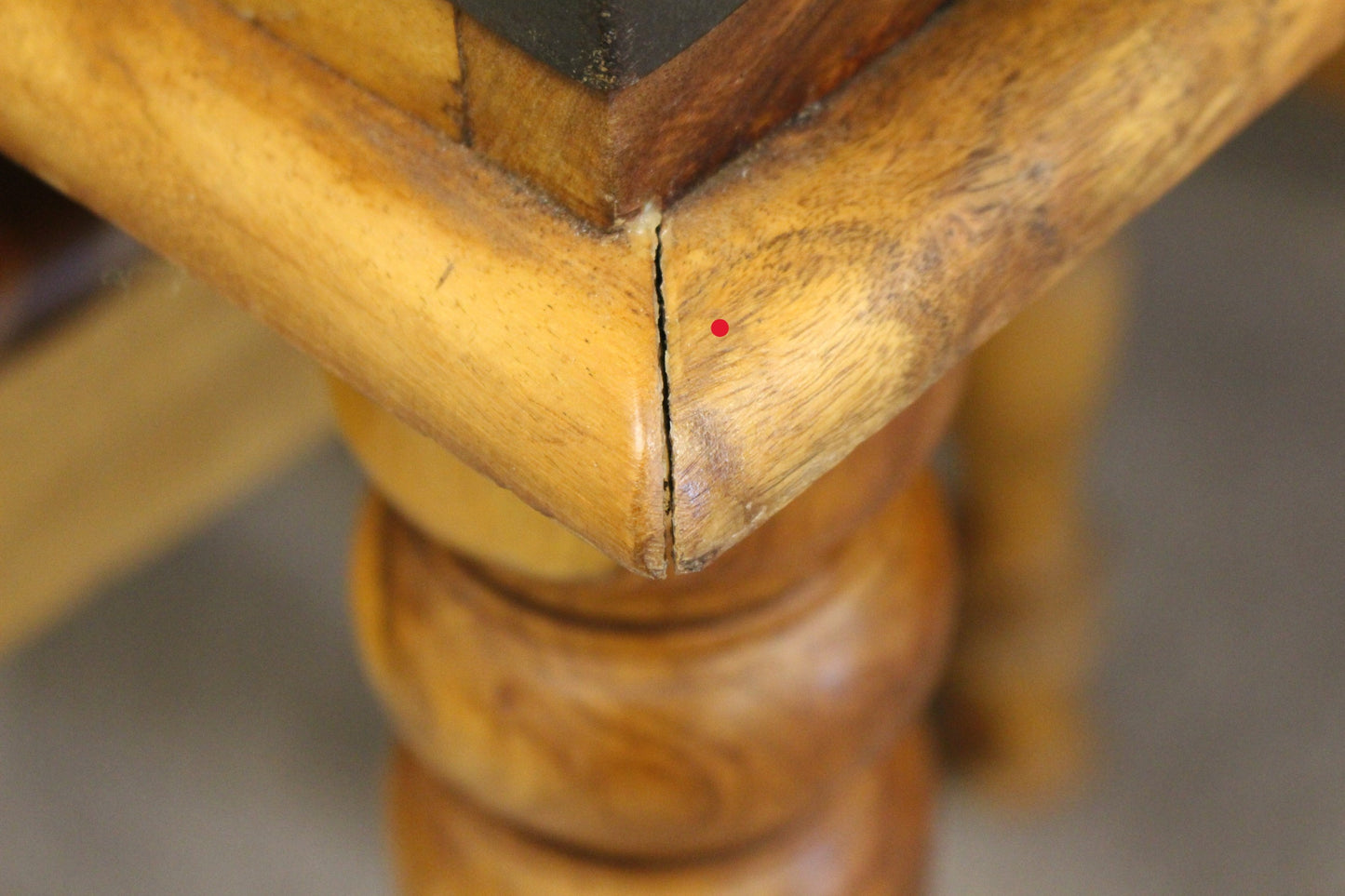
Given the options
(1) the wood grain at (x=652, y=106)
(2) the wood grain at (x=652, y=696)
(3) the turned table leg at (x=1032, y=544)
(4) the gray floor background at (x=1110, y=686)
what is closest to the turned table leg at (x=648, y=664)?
(2) the wood grain at (x=652, y=696)

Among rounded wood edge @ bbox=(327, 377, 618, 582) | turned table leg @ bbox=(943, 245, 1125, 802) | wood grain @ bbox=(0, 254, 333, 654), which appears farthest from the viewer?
turned table leg @ bbox=(943, 245, 1125, 802)

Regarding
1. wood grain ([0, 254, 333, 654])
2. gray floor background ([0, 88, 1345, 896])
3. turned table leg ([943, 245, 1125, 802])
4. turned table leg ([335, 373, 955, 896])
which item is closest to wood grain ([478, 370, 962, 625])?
turned table leg ([335, 373, 955, 896])

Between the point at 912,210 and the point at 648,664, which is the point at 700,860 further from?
the point at 912,210

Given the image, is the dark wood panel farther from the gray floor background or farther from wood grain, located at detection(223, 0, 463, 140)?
the gray floor background

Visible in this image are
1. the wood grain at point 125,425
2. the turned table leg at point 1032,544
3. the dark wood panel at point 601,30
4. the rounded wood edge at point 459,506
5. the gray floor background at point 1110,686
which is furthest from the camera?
the gray floor background at point 1110,686

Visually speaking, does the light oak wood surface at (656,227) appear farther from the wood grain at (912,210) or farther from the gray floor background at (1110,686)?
the gray floor background at (1110,686)

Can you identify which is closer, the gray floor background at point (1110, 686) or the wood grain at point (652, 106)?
the wood grain at point (652, 106)

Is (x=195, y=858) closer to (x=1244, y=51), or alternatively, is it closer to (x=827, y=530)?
(x=827, y=530)
